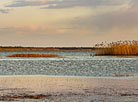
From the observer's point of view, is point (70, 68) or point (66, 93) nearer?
point (66, 93)

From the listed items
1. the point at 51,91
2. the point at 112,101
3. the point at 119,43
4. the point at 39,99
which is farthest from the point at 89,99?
the point at 119,43

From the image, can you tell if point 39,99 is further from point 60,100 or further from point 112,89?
point 112,89

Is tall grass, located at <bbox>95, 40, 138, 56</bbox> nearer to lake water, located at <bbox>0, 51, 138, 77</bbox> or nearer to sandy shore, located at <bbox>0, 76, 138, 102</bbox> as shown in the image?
lake water, located at <bbox>0, 51, 138, 77</bbox>

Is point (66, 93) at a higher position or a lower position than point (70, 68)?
lower

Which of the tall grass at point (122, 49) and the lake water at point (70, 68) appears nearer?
the lake water at point (70, 68)

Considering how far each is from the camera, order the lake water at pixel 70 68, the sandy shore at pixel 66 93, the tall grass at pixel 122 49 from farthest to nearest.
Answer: the tall grass at pixel 122 49
the lake water at pixel 70 68
the sandy shore at pixel 66 93

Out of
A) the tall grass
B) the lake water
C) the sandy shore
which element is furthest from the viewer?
the tall grass

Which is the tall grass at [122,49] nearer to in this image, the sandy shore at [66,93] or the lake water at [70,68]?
the lake water at [70,68]

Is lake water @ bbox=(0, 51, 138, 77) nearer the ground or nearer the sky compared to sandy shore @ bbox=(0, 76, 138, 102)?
nearer the sky

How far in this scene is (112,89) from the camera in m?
13.2

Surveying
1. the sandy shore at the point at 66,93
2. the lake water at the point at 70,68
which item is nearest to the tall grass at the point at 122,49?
the lake water at the point at 70,68

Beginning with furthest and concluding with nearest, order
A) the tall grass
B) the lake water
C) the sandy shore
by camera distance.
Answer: the tall grass
the lake water
the sandy shore

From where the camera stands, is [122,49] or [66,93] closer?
[66,93]

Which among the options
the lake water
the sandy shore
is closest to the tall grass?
the lake water
